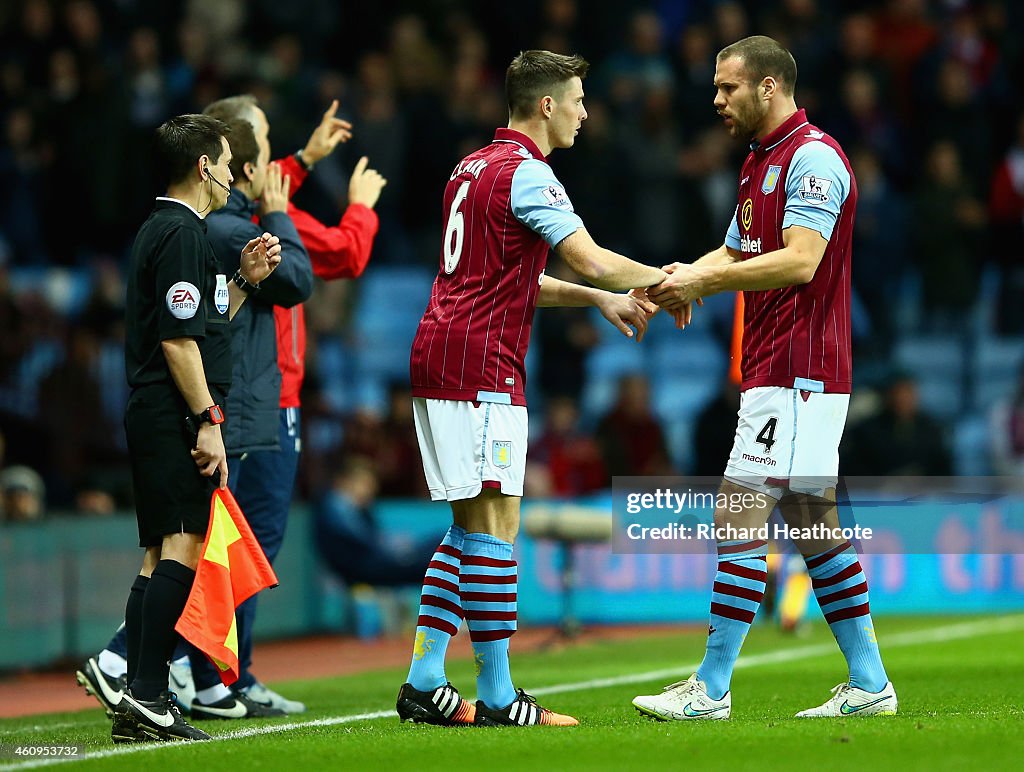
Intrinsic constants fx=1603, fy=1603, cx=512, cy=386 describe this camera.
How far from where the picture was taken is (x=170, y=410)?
5949 millimetres

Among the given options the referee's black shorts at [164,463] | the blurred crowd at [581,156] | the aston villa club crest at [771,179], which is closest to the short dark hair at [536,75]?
the aston villa club crest at [771,179]

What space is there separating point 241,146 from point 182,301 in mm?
1545

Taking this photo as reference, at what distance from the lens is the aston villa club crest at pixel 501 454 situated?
598 centimetres

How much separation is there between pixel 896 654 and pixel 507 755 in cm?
515

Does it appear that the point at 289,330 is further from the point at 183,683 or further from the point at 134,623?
the point at 134,623

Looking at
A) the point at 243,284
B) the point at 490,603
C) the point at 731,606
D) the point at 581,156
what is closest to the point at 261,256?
the point at 243,284

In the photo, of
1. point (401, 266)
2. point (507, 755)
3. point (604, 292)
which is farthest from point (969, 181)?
point (507, 755)

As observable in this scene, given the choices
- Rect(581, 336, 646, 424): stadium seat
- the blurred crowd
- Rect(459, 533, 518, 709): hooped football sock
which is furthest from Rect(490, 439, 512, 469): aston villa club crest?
Rect(581, 336, 646, 424): stadium seat

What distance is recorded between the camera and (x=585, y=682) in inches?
340

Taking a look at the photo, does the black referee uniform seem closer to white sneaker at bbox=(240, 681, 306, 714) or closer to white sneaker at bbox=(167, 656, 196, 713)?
white sneaker at bbox=(167, 656, 196, 713)

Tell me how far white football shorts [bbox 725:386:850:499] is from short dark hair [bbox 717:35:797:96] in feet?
4.04

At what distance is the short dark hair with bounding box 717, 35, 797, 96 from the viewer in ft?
20.6

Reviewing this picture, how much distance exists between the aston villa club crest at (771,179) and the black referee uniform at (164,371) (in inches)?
85.6

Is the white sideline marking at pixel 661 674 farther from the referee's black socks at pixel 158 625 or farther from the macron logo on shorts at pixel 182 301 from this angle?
the macron logo on shorts at pixel 182 301
